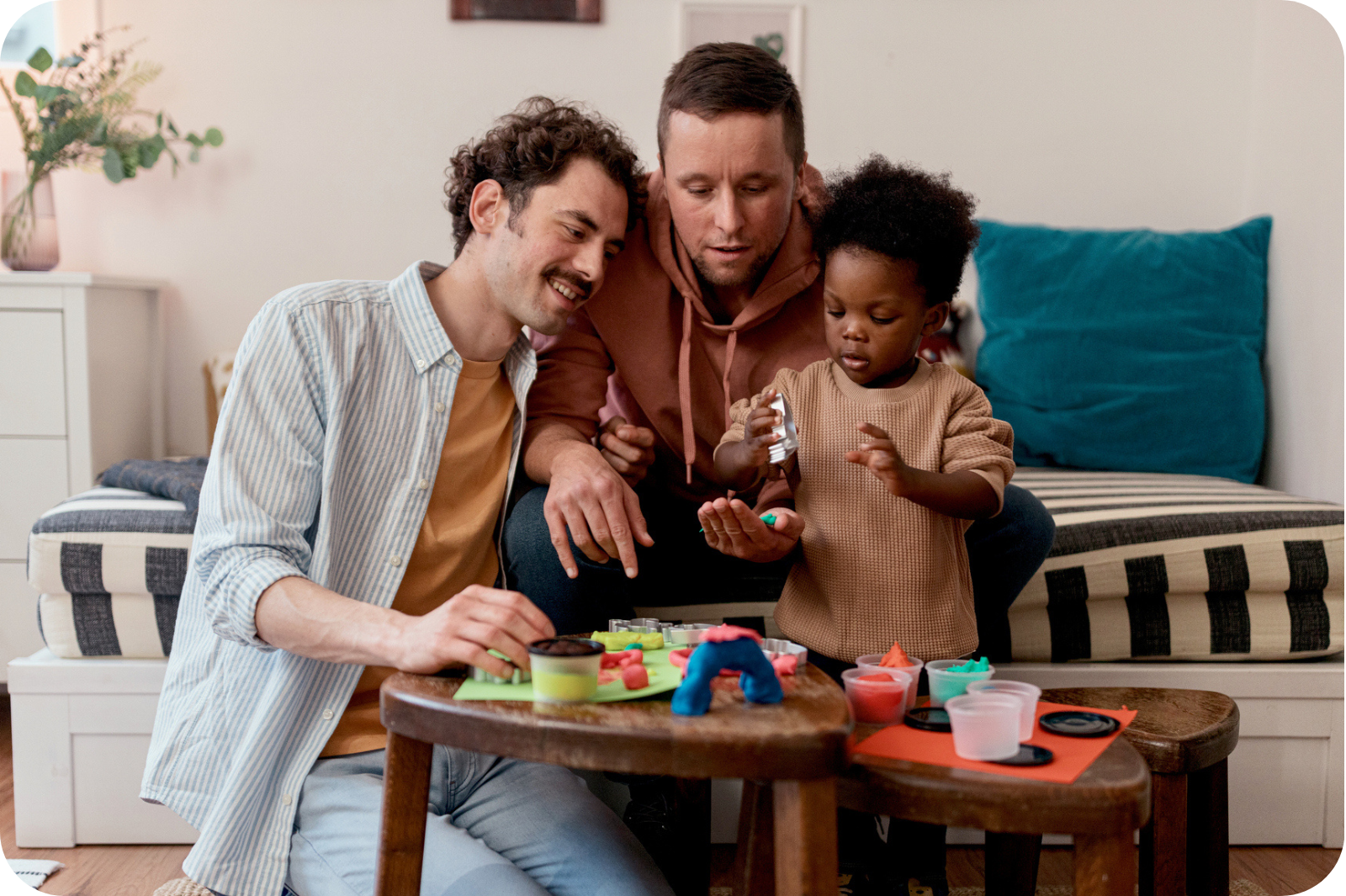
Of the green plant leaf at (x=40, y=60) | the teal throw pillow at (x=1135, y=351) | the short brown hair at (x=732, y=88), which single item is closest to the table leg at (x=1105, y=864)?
the short brown hair at (x=732, y=88)

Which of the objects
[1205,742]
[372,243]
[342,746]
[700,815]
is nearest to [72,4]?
[372,243]

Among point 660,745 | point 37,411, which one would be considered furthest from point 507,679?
point 37,411

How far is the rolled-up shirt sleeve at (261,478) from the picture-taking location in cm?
101

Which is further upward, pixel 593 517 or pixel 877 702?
pixel 593 517

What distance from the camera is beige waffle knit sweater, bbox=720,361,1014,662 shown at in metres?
1.15

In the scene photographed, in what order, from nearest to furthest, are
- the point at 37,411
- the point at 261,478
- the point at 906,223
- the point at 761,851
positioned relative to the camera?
the point at 761,851 → the point at 261,478 → the point at 906,223 → the point at 37,411

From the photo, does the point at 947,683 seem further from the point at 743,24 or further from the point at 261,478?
the point at 743,24

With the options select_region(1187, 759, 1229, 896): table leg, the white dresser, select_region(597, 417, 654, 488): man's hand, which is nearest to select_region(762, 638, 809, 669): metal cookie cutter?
select_region(597, 417, 654, 488): man's hand

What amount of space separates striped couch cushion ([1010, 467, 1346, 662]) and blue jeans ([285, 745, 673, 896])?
75cm

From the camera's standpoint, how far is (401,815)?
837mm

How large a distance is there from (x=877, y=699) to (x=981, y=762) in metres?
0.12

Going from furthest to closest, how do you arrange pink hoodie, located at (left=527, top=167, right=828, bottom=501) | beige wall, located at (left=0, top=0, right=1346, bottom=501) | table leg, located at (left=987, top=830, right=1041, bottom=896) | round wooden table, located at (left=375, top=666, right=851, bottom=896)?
1. beige wall, located at (left=0, top=0, right=1346, bottom=501)
2. pink hoodie, located at (left=527, top=167, right=828, bottom=501)
3. table leg, located at (left=987, top=830, right=1041, bottom=896)
4. round wooden table, located at (left=375, top=666, right=851, bottom=896)

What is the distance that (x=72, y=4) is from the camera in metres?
2.27

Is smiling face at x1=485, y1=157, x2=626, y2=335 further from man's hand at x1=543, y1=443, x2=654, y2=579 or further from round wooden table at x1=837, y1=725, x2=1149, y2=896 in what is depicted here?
round wooden table at x1=837, y1=725, x2=1149, y2=896
